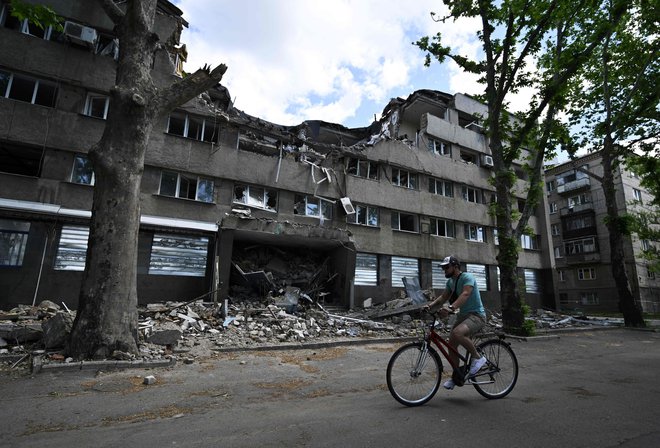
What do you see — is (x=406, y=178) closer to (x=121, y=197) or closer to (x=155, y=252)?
(x=155, y=252)

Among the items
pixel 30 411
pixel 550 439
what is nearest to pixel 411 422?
pixel 550 439

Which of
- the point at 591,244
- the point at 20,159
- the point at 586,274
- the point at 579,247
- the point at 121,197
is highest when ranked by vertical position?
the point at 591,244

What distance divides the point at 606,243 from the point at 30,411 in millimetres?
43358

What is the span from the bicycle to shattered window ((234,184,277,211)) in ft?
43.9

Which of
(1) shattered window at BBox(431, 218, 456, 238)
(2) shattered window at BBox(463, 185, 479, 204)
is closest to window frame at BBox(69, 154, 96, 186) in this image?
(1) shattered window at BBox(431, 218, 456, 238)

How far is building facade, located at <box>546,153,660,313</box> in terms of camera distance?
32375mm

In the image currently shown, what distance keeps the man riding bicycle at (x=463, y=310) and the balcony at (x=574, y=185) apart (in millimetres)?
41582

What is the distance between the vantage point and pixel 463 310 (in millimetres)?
4852

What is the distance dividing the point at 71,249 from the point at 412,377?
14.0 metres

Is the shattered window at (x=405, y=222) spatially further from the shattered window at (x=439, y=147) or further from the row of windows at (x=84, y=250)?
the row of windows at (x=84, y=250)

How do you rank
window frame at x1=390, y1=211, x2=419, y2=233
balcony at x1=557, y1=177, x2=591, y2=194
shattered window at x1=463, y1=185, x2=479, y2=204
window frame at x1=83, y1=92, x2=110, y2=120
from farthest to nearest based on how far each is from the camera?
balcony at x1=557, y1=177, x2=591, y2=194 → shattered window at x1=463, y1=185, x2=479, y2=204 → window frame at x1=390, y1=211, x2=419, y2=233 → window frame at x1=83, y1=92, x2=110, y2=120

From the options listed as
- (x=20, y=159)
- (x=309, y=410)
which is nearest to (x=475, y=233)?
(x=309, y=410)

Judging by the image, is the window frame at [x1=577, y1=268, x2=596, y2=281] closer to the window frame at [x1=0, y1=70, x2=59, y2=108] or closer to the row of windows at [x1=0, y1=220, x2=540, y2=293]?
the row of windows at [x1=0, y1=220, x2=540, y2=293]

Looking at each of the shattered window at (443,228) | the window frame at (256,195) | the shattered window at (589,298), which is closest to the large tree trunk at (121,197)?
the window frame at (256,195)
